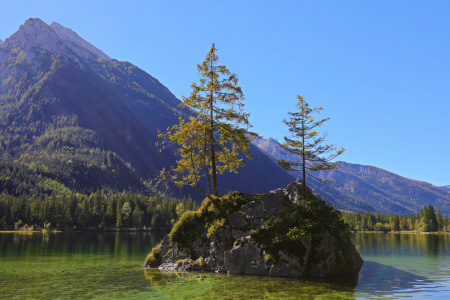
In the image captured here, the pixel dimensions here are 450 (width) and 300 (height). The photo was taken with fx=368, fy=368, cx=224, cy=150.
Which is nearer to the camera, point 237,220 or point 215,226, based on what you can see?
point 237,220

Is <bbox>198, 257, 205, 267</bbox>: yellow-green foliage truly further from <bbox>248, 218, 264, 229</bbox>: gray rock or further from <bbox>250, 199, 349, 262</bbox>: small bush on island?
<bbox>248, 218, 264, 229</bbox>: gray rock

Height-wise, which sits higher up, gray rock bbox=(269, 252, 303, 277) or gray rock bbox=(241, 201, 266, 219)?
gray rock bbox=(241, 201, 266, 219)

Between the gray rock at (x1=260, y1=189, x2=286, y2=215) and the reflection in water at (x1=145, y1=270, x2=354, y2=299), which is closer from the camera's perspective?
the reflection in water at (x1=145, y1=270, x2=354, y2=299)

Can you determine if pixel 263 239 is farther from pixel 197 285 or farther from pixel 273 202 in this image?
pixel 197 285

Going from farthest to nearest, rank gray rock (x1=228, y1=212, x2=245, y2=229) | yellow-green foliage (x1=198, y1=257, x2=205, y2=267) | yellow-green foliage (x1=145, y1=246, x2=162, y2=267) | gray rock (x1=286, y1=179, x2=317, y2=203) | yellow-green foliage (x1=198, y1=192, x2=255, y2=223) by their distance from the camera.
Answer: yellow-green foliage (x1=145, y1=246, x2=162, y2=267) < yellow-green foliage (x1=198, y1=192, x2=255, y2=223) < gray rock (x1=286, y1=179, x2=317, y2=203) < gray rock (x1=228, y1=212, x2=245, y2=229) < yellow-green foliage (x1=198, y1=257, x2=205, y2=267)

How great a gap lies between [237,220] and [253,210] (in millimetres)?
1974

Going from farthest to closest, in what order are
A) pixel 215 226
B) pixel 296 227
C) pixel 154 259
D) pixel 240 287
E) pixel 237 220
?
pixel 154 259 → pixel 215 226 → pixel 237 220 → pixel 296 227 → pixel 240 287

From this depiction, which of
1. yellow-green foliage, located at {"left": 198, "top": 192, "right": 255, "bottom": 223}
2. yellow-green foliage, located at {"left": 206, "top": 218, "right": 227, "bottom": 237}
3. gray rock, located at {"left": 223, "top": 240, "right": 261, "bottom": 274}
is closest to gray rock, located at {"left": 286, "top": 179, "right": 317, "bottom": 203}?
yellow-green foliage, located at {"left": 198, "top": 192, "right": 255, "bottom": 223}

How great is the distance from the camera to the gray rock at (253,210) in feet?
125

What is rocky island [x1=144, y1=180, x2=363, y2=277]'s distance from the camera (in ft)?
113

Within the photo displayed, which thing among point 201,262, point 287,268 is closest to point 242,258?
point 287,268

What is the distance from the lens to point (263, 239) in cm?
3559

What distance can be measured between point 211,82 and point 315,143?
47.1 ft

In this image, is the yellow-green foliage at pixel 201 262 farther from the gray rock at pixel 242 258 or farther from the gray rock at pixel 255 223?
the gray rock at pixel 255 223
